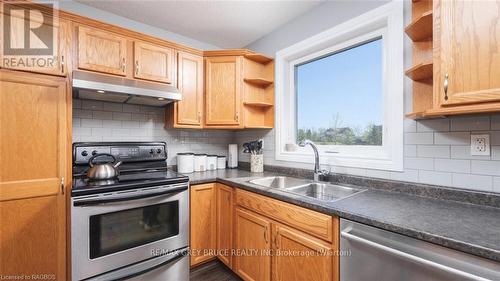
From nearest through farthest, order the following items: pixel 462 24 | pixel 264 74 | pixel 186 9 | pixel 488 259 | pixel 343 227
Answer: pixel 488 259
pixel 462 24
pixel 343 227
pixel 186 9
pixel 264 74

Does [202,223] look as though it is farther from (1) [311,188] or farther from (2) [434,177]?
(2) [434,177]

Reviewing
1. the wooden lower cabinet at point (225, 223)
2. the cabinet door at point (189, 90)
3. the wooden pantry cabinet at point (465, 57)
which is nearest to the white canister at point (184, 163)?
the cabinet door at point (189, 90)

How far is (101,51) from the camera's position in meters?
1.81

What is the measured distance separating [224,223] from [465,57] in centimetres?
195

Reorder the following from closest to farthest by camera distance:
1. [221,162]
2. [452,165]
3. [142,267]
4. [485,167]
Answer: [485,167], [452,165], [142,267], [221,162]

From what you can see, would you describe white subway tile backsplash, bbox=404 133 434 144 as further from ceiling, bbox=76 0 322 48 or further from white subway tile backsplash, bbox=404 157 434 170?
ceiling, bbox=76 0 322 48

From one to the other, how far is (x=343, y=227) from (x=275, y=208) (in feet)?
1.57

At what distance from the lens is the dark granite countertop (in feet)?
2.62

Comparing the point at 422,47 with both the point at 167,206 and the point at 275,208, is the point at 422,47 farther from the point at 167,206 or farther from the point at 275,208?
the point at 167,206

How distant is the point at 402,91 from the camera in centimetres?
149

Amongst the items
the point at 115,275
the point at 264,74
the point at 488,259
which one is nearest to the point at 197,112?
the point at 264,74

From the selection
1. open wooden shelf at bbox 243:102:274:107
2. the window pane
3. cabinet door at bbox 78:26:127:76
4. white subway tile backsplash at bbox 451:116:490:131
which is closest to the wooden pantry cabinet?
white subway tile backsplash at bbox 451:116:490:131

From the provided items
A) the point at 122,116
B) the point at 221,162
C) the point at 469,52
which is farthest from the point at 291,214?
the point at 122,116

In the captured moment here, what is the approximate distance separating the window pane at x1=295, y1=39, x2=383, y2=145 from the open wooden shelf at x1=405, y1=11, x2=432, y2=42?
366mm
